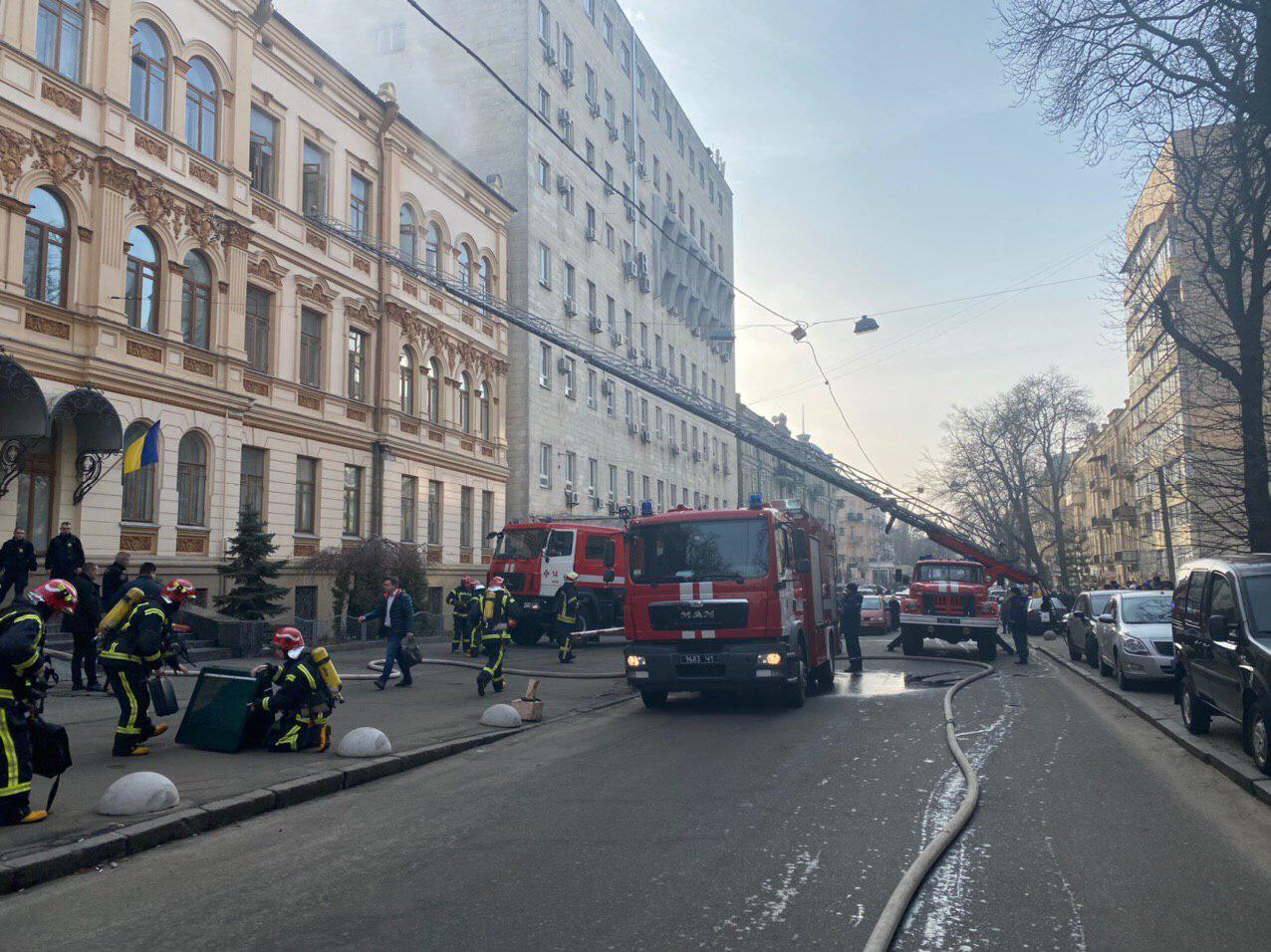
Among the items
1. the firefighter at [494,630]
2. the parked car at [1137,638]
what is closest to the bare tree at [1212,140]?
the parked car at [1137,638]

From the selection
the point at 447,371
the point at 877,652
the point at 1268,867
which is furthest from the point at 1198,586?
the point at 447,371

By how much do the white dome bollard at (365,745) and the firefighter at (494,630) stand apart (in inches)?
204

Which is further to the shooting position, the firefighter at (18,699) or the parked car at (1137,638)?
the parked car at (1137,638)

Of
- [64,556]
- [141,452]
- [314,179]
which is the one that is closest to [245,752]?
Answer: [64,556]

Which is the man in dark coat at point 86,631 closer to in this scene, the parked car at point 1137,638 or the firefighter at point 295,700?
the firefighter at point 295,700

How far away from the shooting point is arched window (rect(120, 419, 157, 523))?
2074cm

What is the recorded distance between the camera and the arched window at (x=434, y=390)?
108 ft

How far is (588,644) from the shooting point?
27.8 meters

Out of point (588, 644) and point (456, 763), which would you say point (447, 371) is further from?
point (456, 763)

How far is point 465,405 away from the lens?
116 ft

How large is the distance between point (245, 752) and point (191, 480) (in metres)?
14.2

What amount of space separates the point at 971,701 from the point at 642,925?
1131 centimetres

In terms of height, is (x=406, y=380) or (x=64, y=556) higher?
(x=406, y=380)

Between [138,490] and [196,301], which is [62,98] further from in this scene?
[138,490]
